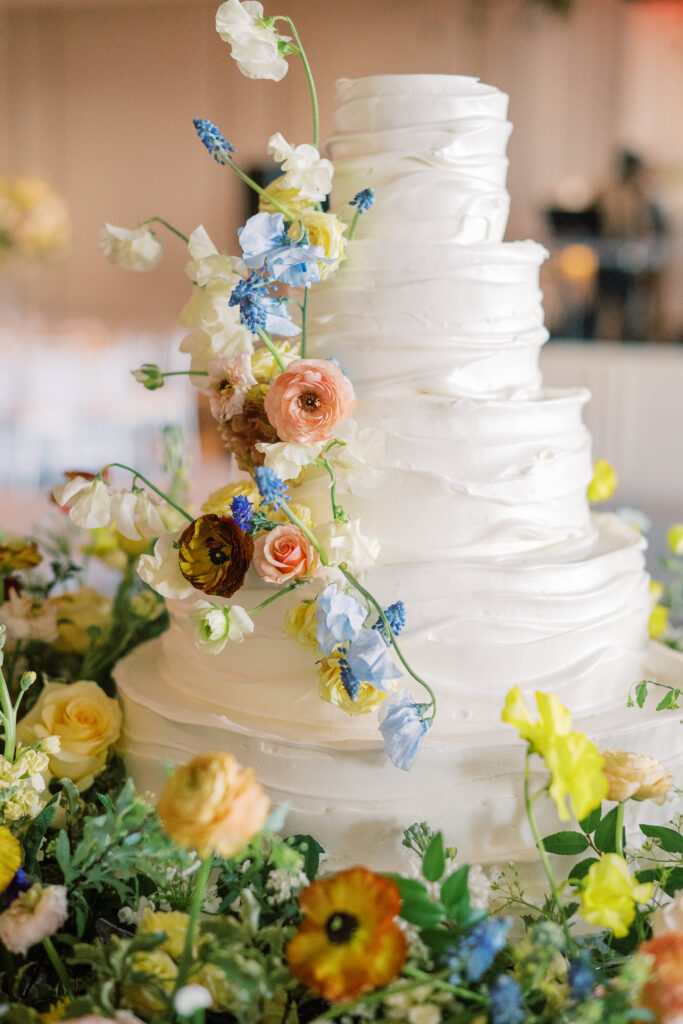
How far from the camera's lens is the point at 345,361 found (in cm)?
145

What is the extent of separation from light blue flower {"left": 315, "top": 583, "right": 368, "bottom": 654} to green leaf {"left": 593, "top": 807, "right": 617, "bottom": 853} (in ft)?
1.19

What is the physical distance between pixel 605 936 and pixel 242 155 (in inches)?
342

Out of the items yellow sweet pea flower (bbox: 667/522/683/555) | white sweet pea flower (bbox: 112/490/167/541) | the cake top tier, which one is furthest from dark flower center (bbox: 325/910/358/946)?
yellow sweet pea flower (bbox: 667/522/683/555)

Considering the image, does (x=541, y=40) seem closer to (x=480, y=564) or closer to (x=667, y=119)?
(x=667, y=119)

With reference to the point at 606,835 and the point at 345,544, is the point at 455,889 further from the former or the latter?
the point at 345,544

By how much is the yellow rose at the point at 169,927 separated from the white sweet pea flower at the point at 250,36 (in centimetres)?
100

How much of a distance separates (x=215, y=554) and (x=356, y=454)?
0.22 meters

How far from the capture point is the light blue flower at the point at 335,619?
1.17m

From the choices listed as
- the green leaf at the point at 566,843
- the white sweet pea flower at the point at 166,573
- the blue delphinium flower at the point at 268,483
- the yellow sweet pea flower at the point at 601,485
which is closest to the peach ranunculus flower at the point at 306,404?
the blue delphinium flower at the point at 268,483

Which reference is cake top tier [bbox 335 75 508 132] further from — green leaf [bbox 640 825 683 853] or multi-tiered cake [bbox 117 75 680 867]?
green leaf [bbox 640 825 683 853]

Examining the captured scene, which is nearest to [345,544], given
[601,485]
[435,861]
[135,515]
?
[135,515]

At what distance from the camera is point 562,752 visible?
1.01m

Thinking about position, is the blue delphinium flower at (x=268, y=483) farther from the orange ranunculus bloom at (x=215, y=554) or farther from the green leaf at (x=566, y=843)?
the green leaf at (x=566, y=843)

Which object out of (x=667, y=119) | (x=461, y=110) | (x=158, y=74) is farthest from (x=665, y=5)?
(x=461, y=110)
